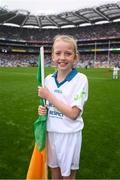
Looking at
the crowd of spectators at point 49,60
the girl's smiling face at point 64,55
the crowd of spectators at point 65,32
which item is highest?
the crowd of spectators at point 65,32

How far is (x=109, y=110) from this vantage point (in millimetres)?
12914

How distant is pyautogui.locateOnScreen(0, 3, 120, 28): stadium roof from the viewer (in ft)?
257

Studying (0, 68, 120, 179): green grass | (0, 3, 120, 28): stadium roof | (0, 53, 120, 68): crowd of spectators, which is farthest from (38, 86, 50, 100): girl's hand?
(0, 53, 120, 68): crowd of spectators

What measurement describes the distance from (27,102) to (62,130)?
11.4 meters

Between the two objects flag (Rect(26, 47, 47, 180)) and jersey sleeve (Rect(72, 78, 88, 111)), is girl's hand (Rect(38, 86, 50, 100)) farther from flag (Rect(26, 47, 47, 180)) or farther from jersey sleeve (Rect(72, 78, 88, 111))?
jersey sleeve (Rect(72, 78, 88, 111))

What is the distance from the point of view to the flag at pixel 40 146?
3.43 meters

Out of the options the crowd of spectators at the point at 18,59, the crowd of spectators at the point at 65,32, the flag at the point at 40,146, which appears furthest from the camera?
the crowd of spectators at the point at 65,32

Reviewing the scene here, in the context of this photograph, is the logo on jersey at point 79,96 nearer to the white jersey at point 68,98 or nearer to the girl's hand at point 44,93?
the white jersey at point 68,98

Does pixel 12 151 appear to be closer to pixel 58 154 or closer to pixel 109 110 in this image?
pixel 58 154

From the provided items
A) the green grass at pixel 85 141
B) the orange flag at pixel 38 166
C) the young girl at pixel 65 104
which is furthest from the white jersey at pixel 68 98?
the green grass at pixel 85 141

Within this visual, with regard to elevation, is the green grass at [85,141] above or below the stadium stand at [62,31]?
below

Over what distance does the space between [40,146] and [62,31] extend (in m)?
96.0

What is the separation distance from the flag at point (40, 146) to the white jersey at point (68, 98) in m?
0.12

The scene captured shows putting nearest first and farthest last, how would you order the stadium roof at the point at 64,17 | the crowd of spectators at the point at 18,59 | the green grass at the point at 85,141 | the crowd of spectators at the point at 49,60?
1. the green grass at the point at 85,141
2. the stadium roof at the point at 64,17
3. the crowd of spectators at the point at 49,60
4. the crowd of spectators at the point at 18,59
